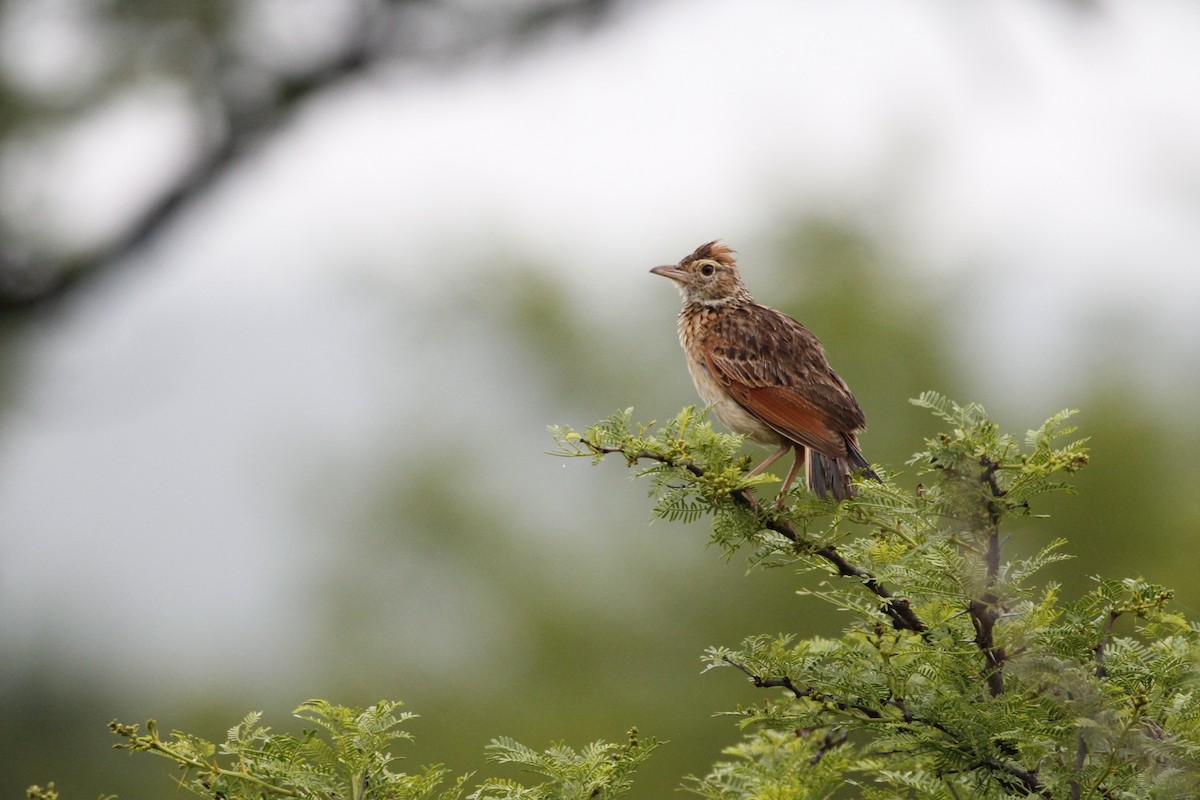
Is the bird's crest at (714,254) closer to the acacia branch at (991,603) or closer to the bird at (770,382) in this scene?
the bird at (770,382)

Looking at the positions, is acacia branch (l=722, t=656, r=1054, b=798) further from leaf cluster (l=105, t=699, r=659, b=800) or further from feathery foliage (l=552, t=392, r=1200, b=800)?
leaf cluster (l=105, t=699, r=659, b=800)

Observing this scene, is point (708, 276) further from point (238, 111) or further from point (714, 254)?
point (238, 111)

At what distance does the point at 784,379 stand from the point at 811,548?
9.64 feet

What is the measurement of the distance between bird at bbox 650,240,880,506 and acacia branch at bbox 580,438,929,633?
4.18ft

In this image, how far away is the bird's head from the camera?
906 cm

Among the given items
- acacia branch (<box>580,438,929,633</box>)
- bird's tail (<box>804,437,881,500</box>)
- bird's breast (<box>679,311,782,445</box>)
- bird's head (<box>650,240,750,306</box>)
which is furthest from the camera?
bird's head (<box>650,240,750,306</box>)

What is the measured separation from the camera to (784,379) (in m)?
7.66

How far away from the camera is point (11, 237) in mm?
12711

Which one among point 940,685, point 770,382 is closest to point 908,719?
point 940,685

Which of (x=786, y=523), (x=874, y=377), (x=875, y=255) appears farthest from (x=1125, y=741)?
(x=875, y=255)

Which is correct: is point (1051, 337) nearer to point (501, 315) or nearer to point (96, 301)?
point (501, 315)

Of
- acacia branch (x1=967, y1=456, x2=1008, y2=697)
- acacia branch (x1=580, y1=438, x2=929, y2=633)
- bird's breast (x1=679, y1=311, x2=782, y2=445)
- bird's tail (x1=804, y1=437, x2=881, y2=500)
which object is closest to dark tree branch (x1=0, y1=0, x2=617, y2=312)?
bird's breast (x1=679, y1=311, x2=782, y2=445)

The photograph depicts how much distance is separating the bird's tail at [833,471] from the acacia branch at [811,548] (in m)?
0.66

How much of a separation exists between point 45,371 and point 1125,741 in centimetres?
1300
